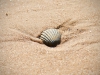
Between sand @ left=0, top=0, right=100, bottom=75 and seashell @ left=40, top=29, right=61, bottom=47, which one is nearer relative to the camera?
sand @ left=0, top=0, right=100, bottom=75

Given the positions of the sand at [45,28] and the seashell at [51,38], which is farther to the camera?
the seashell at [51,38]

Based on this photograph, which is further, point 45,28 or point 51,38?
point 45,28

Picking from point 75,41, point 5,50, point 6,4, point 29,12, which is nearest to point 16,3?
point 6,4

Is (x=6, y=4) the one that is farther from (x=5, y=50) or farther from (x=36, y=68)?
(x=36, y=68)
